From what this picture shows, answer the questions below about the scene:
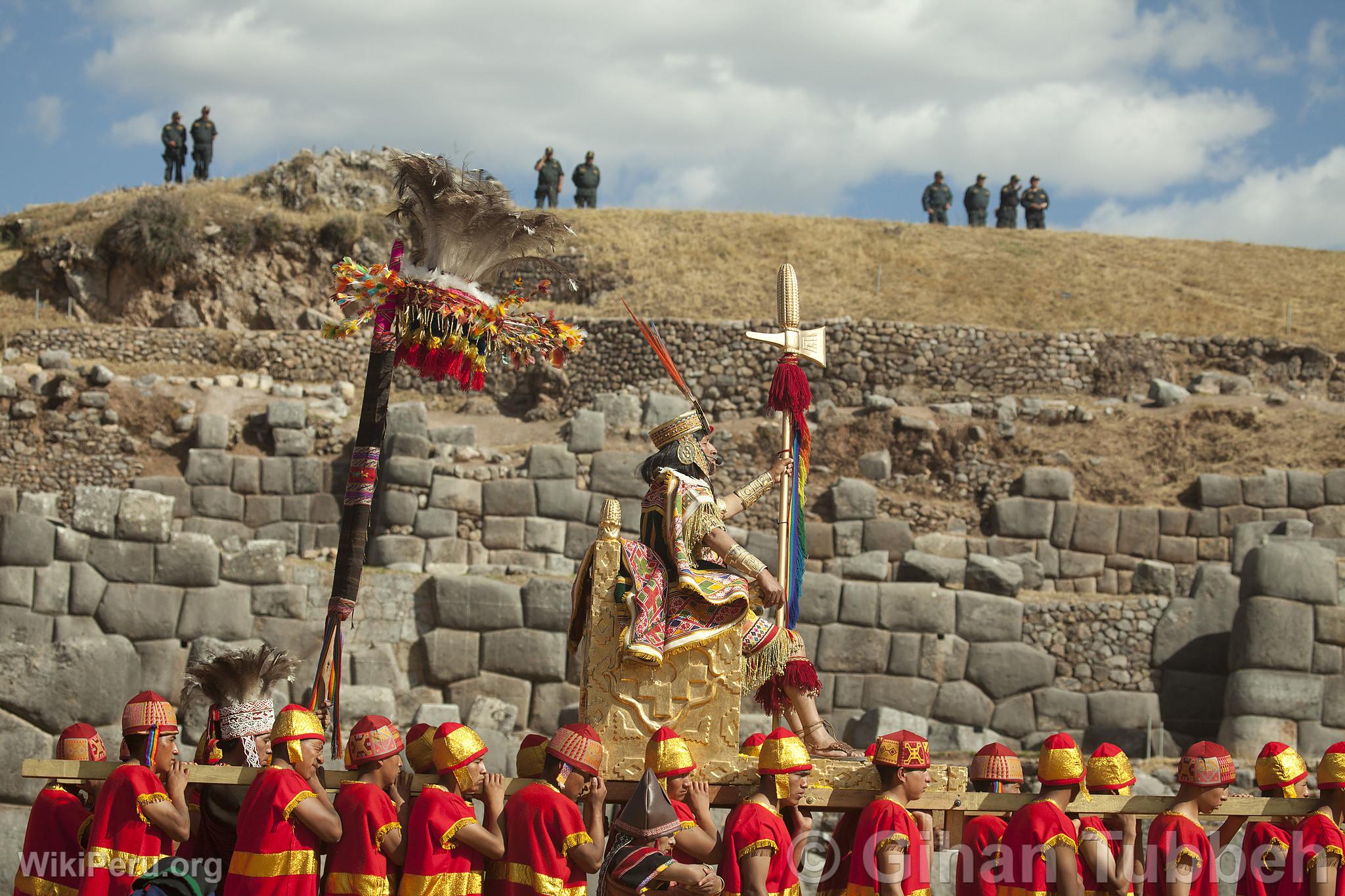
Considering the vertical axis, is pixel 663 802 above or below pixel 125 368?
below

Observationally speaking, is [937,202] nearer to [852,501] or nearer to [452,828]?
[852,501]

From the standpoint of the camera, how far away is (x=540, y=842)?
261 inches

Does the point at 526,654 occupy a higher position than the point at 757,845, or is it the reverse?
the point at 757,845

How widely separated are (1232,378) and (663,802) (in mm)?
23852

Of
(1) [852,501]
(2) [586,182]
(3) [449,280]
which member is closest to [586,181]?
(2) [586,182]

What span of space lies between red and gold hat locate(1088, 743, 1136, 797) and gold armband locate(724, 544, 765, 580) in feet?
6.53

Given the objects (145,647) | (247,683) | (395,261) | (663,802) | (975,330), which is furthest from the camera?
(975,330)

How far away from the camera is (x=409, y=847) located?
21.9 feet

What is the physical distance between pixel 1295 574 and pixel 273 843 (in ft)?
43.1

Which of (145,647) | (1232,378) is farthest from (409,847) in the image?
(1232,378)

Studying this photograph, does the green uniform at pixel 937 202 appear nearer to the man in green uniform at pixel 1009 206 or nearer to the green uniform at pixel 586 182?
the man in green uniform at pixel 1009 206

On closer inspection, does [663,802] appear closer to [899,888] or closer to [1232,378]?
[899,888]

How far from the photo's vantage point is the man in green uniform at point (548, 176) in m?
38.8

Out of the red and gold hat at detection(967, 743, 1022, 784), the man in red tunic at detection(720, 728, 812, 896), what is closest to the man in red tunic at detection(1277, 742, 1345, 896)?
the red and gold hat at detection(967, 743, 1022, 784)
